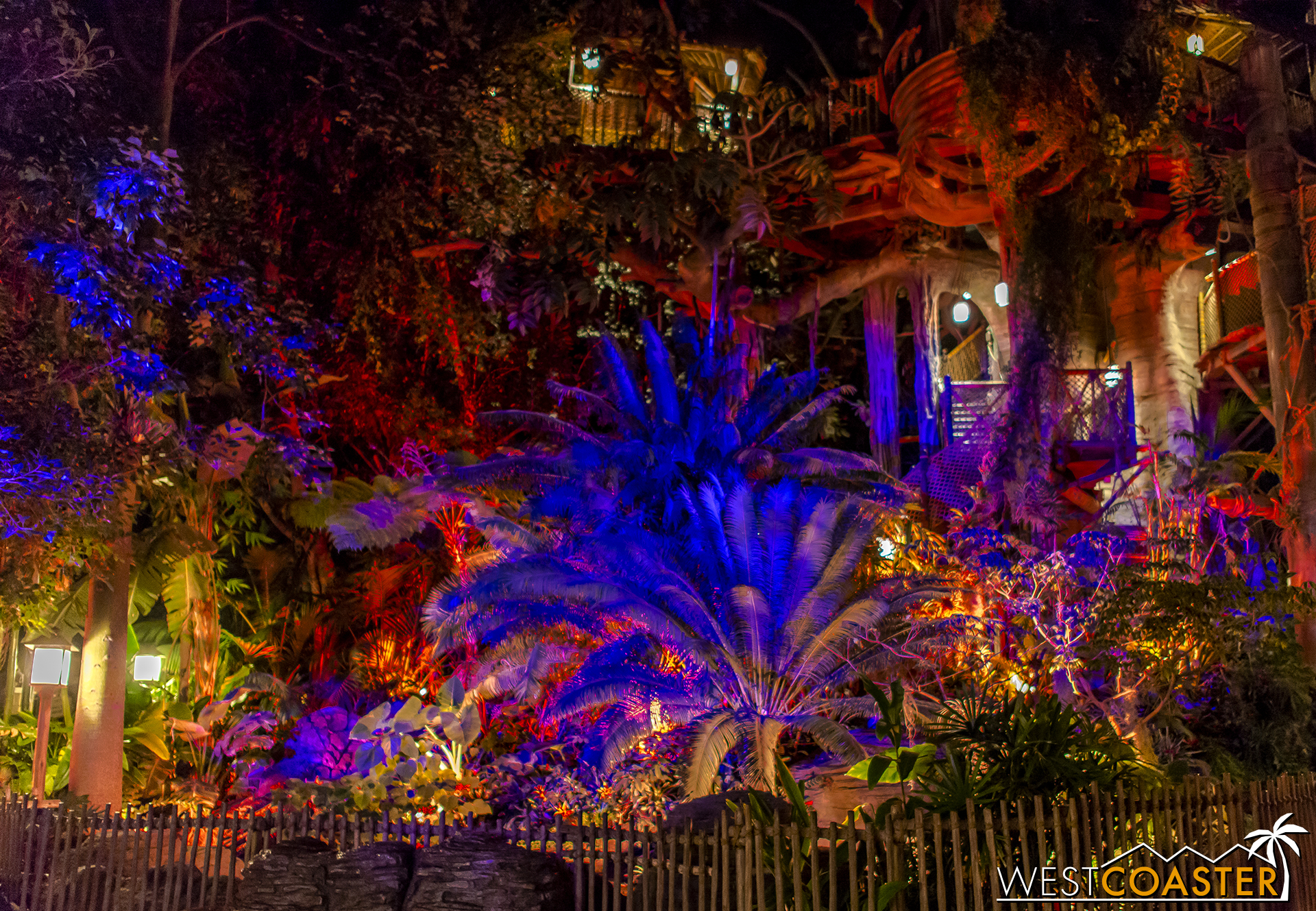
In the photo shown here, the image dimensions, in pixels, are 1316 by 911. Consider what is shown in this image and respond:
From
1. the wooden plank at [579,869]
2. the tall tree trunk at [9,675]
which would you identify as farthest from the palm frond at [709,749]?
the tall tree trunk at [9,675]

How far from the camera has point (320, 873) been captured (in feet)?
26.0

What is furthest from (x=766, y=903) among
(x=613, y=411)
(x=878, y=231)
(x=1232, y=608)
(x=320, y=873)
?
(x=878, y=231)

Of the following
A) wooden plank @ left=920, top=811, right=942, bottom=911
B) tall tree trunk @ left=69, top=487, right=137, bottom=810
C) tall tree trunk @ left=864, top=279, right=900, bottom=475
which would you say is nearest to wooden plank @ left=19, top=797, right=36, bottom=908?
tall tree trunk @ left=69, top=487, right=137, bottom=810

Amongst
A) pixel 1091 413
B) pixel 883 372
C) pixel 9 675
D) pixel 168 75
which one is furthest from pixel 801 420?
pixel 9 675

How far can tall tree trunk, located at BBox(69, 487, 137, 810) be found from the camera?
13.5 m

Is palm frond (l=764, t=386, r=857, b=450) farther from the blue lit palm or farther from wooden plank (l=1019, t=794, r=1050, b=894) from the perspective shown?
wooden plank (l=1019, t=794, r=1050, b=894)

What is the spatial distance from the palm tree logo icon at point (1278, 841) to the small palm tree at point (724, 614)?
562 cm

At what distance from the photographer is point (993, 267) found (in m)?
20.5

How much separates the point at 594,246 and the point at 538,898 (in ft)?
43.6

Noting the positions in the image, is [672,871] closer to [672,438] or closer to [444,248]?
[672,438]

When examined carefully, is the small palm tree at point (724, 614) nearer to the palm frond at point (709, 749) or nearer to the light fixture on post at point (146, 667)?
the palm frond at point (709, 749)

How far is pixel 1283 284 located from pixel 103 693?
15796 mm
